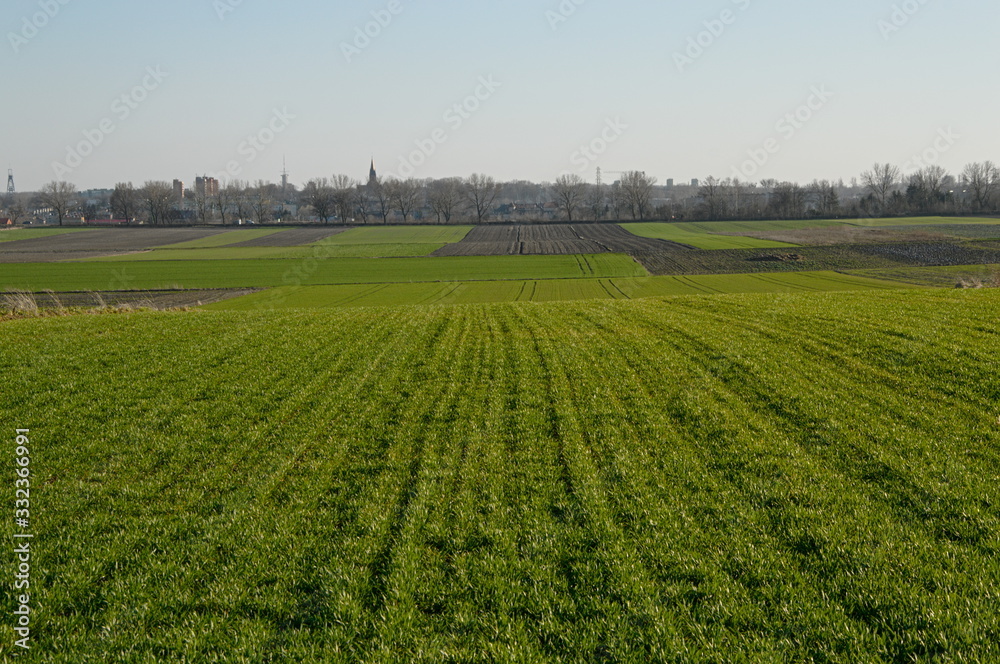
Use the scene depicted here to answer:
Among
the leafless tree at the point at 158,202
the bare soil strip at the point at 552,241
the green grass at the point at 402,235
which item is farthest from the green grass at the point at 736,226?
the leafless tree at the point at 158,202

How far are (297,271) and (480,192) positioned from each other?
93783mm

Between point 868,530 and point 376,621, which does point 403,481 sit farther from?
point 868,530

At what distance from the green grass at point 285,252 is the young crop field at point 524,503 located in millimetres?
69722

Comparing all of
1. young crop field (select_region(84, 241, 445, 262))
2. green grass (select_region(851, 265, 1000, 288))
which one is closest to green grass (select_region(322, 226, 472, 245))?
young crop field (select_region(84, 241, 445, 262))

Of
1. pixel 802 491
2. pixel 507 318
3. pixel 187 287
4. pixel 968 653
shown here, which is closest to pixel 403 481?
pixel 802 491

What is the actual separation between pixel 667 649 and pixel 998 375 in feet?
38.1

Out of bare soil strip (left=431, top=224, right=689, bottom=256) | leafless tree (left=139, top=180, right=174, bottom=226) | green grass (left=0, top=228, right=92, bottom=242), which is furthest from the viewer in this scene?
leafless tree (left=139, top=180, right=174, bottom=226)

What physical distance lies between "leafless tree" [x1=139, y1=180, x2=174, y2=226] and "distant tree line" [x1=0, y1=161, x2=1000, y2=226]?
0.25 metres

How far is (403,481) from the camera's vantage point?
9453 mm

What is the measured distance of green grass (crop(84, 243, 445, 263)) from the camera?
83438 millimetres

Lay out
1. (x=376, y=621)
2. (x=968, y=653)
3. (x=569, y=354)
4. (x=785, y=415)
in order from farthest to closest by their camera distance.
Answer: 1. (x=569, y=354)
2. (x=785, y=415)
3. (x=376, y=621)
4. (x=968, y=653)

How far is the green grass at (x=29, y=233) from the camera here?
114 meters

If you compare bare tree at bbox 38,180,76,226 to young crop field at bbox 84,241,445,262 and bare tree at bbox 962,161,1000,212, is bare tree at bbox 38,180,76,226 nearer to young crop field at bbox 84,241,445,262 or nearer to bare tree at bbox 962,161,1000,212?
young crop field at bbox 84,241,445,262

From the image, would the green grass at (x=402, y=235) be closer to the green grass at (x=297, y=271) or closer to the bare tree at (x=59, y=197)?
the green grass at (x=297, y=271)
